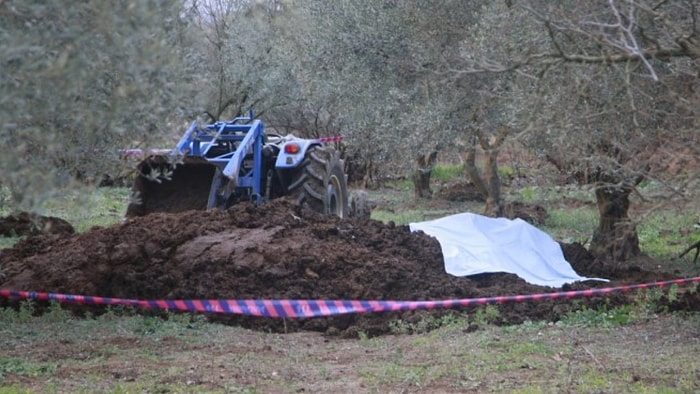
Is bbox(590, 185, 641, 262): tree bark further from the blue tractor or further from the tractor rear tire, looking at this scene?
the blue tractor

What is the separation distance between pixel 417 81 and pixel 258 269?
4.37 m

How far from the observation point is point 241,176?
12.1 meters

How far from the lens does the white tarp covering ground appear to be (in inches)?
407

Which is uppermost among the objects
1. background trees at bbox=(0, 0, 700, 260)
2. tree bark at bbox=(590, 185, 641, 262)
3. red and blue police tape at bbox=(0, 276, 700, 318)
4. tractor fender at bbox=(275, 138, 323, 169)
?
background trees at bbox=(0, 0, 700, 260)

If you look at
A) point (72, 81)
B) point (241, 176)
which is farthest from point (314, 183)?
point (72, 81)

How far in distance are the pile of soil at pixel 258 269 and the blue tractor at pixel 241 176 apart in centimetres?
105

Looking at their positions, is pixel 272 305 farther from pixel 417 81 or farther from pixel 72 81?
pixel 417 81

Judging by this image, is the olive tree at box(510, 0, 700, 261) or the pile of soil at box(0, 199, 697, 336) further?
the pile of soil at box(0, 199, 697, 336)

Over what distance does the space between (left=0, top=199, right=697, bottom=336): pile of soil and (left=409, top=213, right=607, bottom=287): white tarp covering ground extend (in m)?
0.20

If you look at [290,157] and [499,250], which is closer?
[499,250]

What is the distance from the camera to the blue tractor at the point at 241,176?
1134cm

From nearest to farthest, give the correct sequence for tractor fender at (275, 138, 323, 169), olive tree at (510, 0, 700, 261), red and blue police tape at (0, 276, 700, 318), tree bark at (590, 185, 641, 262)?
1. olive tree at (510, 0, 700, 261)
2. red and blue police tape at (0, 276, 700, 318)
3. tractor fender at (275, 138, 323, 169)
4. tree bark at (590, 185, 641, 262)

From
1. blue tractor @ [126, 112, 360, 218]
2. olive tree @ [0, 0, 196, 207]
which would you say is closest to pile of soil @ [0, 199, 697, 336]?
blue tractor @ [126, 112, 360, 218]

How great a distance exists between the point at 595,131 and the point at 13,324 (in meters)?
4.90
